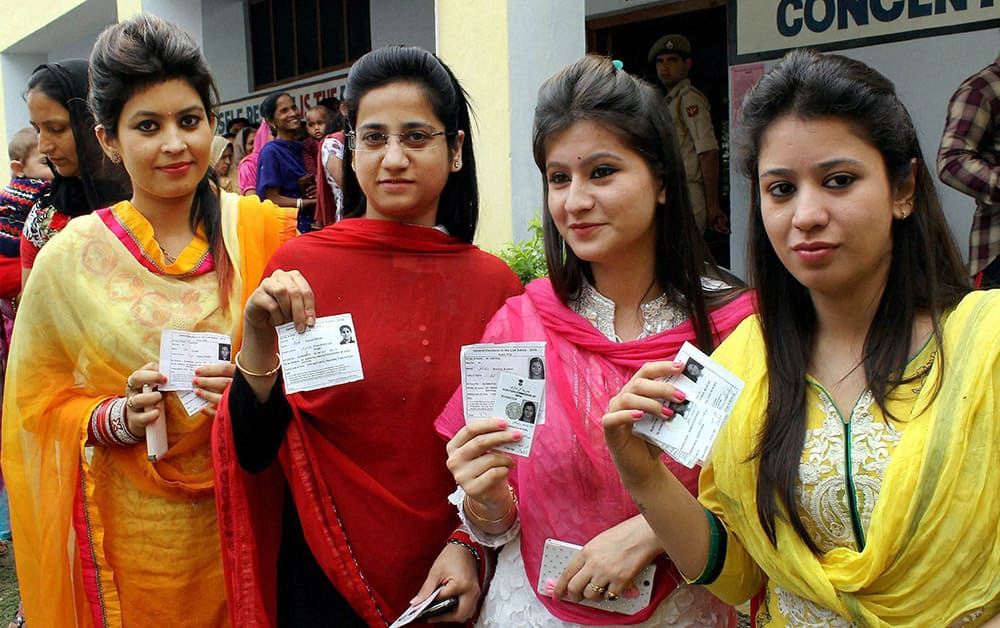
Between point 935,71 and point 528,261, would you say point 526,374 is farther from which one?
point 935,71

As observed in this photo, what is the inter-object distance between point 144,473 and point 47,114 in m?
1.31

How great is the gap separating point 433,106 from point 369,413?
2.41 ft

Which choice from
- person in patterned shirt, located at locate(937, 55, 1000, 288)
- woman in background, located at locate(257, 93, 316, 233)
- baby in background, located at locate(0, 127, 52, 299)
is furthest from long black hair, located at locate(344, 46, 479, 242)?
woman in background, located at locate(257, 93, 316, 233)

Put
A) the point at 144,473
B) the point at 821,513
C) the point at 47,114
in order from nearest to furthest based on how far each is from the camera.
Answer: the point at 821,513 → the point at 144,473 → the point at 47,114

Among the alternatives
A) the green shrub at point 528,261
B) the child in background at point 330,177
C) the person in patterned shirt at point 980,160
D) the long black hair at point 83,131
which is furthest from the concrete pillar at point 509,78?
the long black hair at point 83,131

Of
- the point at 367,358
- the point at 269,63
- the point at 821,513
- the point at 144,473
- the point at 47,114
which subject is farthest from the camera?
the point at 269,63

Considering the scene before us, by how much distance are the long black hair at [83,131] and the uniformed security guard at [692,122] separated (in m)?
4.91

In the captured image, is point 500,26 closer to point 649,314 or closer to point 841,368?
point 649,314

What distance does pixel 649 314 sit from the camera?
2027 millimetres

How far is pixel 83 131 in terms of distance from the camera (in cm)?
304

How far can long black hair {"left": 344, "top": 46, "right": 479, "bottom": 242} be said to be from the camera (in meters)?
2.21

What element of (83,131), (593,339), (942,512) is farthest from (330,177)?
(942,512)

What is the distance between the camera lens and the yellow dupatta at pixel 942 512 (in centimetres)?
144

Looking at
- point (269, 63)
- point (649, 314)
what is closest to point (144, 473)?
point (649, 314)
